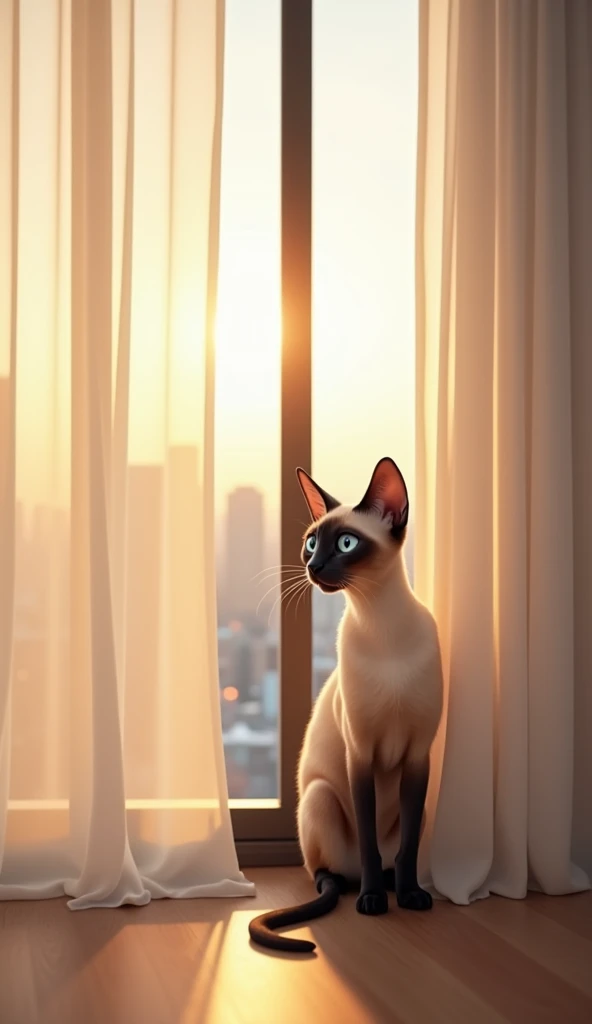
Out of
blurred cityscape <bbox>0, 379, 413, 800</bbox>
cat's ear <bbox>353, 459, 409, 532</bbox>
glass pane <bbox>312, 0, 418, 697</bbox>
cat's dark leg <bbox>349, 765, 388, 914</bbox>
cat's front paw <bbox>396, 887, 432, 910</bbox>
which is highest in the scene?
glass pane <bbox>312, 0, 418, 697</bbox>

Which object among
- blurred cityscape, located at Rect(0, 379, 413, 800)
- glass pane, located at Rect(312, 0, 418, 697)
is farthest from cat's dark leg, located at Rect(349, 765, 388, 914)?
glass pane, located at Rect(312, 0, 418, 697)

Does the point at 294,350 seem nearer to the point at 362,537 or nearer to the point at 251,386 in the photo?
the point at 251,386

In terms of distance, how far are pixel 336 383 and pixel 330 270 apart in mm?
257

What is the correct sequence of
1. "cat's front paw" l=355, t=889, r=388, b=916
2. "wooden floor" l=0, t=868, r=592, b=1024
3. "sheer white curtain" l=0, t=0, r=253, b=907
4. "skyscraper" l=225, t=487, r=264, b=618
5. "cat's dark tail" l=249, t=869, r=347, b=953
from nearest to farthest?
"wooden floor" l=0, t=868, r=592, b=1024
"cat's dark tail" l=249, t=869, r=347, b=953
"cat's front paw" l=355, t=889, r=388, b=916
"sheer white curtain" l=0, t=0, r=253, b=907
"skyscraper" l=225, t=487, r=264, b=618

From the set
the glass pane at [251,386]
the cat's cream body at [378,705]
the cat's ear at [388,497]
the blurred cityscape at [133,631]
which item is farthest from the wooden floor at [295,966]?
the cat's ear at [388,497]

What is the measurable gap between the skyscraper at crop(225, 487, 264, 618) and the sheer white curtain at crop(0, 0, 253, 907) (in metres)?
0.24

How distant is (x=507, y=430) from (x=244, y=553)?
2.06 feet

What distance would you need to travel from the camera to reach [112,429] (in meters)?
1.80

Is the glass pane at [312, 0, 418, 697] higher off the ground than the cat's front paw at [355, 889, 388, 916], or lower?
higher

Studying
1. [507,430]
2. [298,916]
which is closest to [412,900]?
[298,916]

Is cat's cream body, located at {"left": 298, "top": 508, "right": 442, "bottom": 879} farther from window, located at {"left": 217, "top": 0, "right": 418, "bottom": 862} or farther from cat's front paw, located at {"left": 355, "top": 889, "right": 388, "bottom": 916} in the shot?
window, located at {"left": 217, "top": 0, "right": 418, "bottom": 862}

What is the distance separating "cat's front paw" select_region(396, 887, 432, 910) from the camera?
1.69 meters

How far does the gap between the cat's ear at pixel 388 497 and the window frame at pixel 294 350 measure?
43 cm

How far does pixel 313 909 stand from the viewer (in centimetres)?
162
